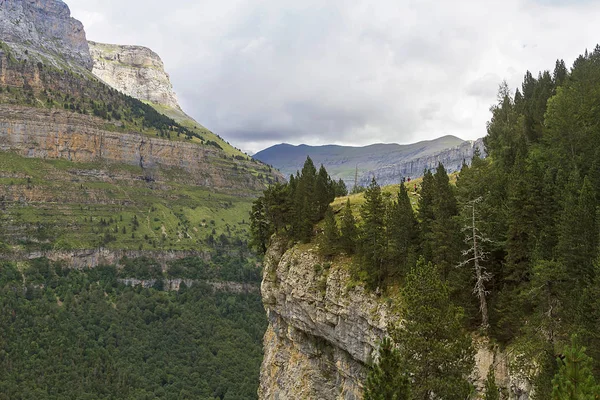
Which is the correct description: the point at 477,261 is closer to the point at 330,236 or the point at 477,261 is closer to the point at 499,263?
the point at 499,263

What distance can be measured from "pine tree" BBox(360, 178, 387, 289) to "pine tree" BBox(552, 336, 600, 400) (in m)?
26.7

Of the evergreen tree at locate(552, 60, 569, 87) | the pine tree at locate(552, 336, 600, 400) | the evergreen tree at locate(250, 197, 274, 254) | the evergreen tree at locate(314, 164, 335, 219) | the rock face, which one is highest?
the evergreen tree at locate(552, 60, 569, 87)

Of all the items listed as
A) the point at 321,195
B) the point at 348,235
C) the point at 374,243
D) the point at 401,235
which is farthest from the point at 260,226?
the point at 401,235

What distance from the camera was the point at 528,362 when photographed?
31.0 m

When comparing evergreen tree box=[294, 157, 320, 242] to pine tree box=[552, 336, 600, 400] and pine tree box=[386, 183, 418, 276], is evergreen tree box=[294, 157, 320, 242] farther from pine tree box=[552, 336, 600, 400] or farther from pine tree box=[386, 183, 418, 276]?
pine tree box=[552, 336, 600, 400]

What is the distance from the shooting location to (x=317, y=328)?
59.6m

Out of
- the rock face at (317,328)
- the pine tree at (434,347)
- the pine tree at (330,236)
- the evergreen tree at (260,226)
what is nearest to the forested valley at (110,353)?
the evergreen tree at (260,226)

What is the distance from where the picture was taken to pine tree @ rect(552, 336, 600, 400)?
20.8m

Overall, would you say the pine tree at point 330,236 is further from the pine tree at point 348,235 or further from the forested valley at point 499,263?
the pine tree at point 348,235

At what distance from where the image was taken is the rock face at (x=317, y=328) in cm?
4897

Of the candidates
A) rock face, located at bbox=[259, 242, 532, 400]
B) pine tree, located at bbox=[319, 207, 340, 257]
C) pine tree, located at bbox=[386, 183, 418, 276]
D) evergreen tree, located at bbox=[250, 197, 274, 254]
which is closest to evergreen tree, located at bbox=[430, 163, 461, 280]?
pine tree, located at bbox=[386, 183, 418, 276]

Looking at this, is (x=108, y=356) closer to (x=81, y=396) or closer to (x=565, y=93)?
(x=81, y=396)

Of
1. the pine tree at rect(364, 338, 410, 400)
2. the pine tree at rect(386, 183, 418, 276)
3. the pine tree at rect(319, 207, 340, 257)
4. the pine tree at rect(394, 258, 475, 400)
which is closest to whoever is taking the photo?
the pine tree at rect(364, 338, 410, 400)

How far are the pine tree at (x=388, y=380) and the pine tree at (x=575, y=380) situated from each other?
26.6ft
